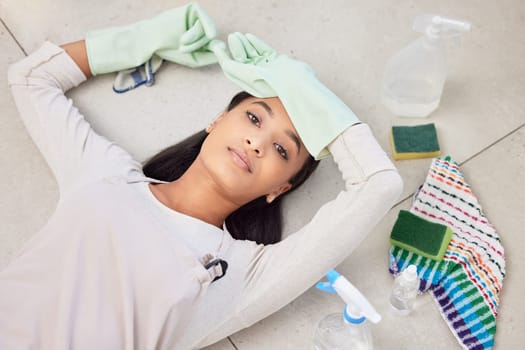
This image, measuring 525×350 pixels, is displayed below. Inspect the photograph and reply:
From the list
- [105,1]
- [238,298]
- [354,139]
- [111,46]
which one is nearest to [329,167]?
[354,139]

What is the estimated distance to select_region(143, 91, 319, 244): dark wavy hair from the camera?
4.26 feet

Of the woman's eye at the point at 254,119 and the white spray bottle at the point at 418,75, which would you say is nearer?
the woman's eye at the point at 254,119

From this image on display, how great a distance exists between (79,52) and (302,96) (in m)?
0.59

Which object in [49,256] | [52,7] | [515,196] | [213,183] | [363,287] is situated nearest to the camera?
[49,256]

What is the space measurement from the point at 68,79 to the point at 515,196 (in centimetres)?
113

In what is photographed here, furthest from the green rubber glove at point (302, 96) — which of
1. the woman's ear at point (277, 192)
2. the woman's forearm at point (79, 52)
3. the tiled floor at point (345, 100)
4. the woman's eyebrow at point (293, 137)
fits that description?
the woman's forearm at point (79, 52)

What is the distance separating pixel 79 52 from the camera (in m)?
1.39

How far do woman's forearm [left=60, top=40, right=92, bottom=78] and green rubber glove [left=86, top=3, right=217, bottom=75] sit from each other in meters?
0.01

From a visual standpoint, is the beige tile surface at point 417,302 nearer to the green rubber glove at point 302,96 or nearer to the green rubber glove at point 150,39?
the green rubber glove at point 302,96

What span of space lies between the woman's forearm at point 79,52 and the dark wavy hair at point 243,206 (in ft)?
0.98

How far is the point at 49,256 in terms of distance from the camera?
107cm

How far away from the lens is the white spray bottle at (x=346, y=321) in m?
0.97

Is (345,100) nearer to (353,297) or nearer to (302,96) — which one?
(302,96)

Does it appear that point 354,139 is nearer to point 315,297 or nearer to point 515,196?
point 315,297
